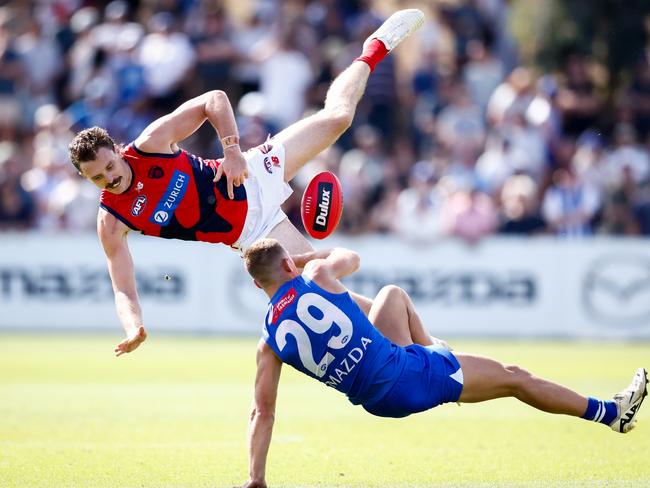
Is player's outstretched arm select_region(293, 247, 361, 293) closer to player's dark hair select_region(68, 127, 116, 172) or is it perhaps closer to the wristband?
the wristband

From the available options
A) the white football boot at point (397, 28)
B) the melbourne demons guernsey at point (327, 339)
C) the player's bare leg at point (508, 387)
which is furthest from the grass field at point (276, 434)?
the white football boot at point (397, 28)

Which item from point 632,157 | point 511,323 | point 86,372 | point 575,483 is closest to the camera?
point 575,483

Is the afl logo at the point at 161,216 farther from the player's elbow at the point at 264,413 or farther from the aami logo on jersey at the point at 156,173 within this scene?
the player's elbow at the point at 264,413

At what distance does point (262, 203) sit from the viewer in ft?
29.2

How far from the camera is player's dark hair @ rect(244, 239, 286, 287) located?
6.87 metres

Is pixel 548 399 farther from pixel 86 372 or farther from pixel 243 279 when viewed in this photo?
pixel 243 279

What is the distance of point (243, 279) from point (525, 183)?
4618mm

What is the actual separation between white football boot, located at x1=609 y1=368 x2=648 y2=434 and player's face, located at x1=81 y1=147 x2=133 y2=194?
12.2ft

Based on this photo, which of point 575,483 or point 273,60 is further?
point 273,60

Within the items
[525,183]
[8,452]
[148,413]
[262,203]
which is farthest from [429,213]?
[8,452]

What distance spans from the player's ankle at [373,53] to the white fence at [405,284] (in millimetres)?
7727

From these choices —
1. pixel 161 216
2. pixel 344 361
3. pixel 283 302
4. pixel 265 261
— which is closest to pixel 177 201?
pixel 161 216

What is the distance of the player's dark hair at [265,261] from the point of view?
271 inches

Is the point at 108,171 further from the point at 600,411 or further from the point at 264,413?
the point at 600,411
